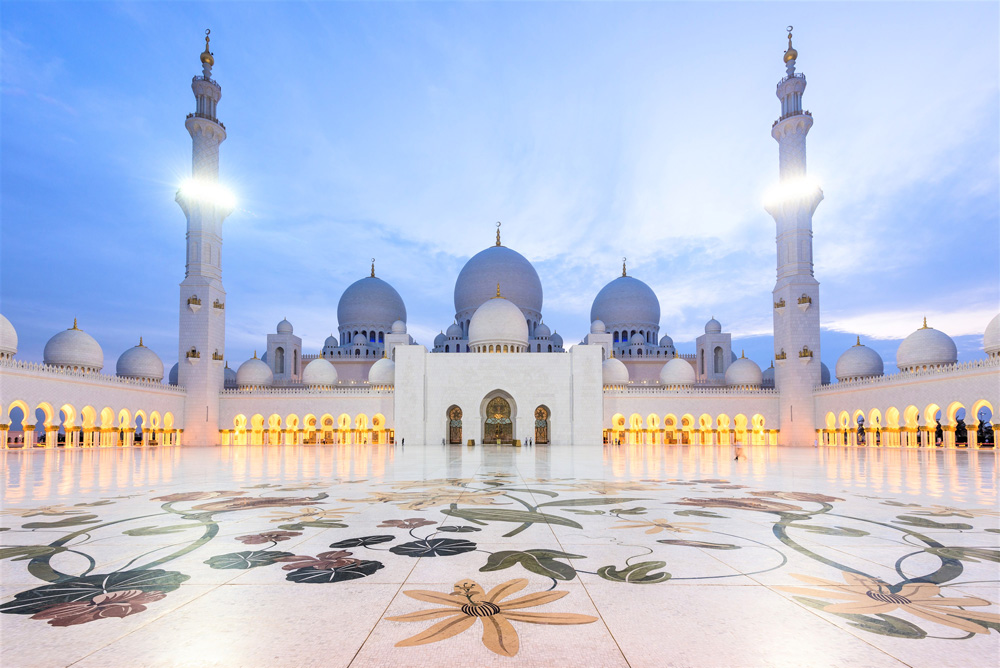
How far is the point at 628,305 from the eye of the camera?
44250mm

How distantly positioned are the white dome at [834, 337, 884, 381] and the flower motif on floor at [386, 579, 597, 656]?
3554 cm

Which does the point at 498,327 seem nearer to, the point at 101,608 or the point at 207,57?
the point at 207,57

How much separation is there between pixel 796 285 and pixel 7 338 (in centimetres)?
3908

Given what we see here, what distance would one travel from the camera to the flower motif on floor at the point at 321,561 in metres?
3.54

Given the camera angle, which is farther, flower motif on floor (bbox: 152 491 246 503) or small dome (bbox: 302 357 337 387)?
small dome (bbox: 302 357 337 387)

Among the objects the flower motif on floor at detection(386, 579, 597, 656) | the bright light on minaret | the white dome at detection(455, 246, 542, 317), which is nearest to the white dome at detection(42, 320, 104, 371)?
the bright light on minaret

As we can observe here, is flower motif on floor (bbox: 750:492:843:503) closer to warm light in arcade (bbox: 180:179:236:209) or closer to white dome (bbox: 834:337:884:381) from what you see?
white dome (bbox: 834:337:884:381)

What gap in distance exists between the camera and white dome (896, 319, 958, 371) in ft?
91.6

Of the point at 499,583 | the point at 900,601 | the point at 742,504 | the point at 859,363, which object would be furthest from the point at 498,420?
the point at 900,601

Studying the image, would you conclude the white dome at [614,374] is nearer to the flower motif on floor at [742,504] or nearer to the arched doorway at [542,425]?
the arched doorway at [542,425]

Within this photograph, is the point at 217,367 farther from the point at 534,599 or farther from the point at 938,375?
the point at 938,375

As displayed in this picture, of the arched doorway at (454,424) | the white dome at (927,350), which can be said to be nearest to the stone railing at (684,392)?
the white dome at (927,350)

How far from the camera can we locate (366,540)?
4320 mm

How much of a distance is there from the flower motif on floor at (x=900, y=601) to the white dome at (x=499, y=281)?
121 ft
